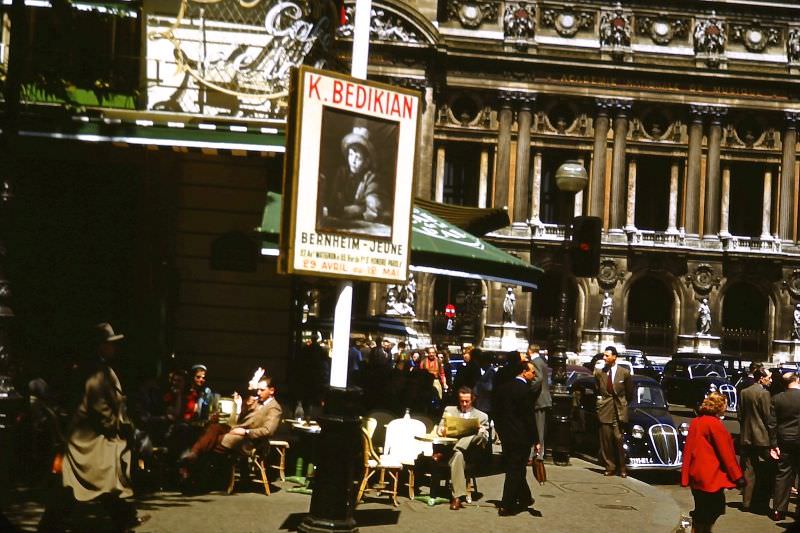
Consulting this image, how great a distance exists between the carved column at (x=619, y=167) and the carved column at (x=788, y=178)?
914 cm

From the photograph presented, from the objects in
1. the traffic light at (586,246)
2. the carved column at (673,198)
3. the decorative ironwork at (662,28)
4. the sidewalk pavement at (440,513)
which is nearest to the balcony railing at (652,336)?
the carved column at (673,198)

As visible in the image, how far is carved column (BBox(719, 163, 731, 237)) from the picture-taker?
5973 cm

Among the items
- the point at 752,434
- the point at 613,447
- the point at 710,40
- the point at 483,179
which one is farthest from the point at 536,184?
the point at 752,434

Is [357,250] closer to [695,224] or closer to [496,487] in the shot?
[496,487]

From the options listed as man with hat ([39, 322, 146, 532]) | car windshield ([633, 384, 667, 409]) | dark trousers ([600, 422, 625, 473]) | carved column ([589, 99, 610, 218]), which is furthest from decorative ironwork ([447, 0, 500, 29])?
man with hat ([39, 322, 146, 532])

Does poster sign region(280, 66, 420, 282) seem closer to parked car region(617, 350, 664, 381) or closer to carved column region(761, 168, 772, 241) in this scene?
parked car region(617, 350, 664, 381)

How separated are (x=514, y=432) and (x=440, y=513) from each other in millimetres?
1320

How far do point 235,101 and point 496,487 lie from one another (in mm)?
6798

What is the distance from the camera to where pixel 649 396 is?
66.6ft

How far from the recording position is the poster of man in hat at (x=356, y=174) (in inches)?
382

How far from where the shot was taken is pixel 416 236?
14.2 m

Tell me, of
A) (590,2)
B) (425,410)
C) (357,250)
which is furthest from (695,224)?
(357,250)

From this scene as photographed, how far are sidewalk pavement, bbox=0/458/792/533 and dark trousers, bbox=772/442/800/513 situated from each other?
1.01 ft

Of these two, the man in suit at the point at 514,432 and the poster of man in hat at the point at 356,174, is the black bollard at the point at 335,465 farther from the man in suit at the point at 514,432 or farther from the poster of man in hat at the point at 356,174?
the man in suit at the point at 514,432
